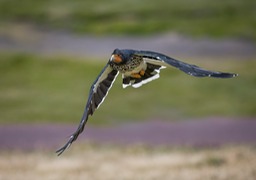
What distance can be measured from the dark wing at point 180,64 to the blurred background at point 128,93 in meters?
5.43

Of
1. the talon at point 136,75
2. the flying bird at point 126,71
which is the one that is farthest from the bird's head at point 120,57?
the talon at point 136,75

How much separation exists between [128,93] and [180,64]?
19.1 meters

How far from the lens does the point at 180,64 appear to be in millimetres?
11320

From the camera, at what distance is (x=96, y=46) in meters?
42.0

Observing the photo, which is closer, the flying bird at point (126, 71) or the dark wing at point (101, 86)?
the flying bird at point (126, 71)

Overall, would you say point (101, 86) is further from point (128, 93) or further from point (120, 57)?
point (128, 93)

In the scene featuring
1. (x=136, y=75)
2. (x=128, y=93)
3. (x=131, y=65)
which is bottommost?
(x=136, y=75)

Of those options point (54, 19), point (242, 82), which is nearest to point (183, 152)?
point (242, 82)

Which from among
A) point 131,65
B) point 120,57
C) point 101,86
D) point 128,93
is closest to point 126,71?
point 131,65

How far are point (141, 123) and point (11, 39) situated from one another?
59.9 ft

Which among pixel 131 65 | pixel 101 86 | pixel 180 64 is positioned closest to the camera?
pixel 180 64

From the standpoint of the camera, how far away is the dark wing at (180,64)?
34.4 ft

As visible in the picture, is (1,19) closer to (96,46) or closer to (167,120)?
(96,46)

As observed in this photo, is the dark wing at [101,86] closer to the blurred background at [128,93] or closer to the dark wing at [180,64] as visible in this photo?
the dark wing at [180,64]
